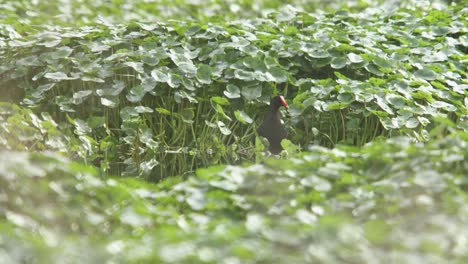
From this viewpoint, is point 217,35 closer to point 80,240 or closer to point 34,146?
point 34,146

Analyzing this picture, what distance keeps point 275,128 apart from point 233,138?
41cm

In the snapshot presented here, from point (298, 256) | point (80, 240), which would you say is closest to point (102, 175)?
point (80, 240)

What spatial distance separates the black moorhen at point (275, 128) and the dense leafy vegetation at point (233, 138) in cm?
13

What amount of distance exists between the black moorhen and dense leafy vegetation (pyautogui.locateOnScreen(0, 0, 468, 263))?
129 millimetres

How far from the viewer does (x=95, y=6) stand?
27.9 feet

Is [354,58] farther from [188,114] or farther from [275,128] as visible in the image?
[188,114]

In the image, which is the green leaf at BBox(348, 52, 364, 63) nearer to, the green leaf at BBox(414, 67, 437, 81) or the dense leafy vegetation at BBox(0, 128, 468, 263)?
the green leaf at BBox(414, 67, 437, 81)

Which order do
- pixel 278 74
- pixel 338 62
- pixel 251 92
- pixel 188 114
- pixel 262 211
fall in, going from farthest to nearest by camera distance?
pixel 338 62 → pixel 278 74 → pixel 251 92 → pixel 188 114 → pixel 262 211

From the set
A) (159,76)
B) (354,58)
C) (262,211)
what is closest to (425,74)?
(354,58)

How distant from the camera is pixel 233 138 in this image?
5336 mm

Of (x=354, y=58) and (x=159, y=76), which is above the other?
(x=354, y=58)

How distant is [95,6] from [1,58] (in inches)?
116

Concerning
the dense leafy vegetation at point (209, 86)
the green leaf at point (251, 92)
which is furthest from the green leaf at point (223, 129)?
the green leaf at point (251, 92)

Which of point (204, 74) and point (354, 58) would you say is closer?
point (204, 74)
